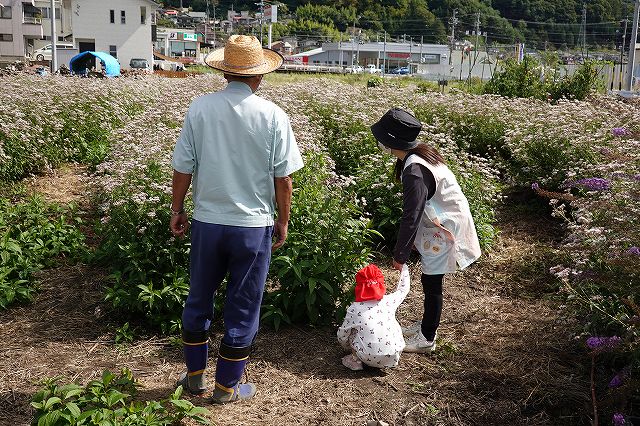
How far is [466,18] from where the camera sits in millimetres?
135625

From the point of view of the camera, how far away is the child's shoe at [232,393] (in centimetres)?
366

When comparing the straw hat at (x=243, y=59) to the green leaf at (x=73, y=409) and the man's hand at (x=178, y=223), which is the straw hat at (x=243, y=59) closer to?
the man's hand at (x=178, y=223)

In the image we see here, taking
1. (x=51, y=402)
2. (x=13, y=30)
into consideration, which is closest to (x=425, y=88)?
(x=51, y=402)

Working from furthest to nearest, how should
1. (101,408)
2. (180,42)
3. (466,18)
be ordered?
(466,18), (180,42), (101,408)

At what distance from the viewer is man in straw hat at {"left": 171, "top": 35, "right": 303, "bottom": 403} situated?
3.44 metres

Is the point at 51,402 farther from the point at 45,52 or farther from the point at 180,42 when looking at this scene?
the point at 180,42

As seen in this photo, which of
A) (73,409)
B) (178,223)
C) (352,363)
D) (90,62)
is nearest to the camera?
(73,409)

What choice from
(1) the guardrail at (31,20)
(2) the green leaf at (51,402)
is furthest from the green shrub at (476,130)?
(1) the guardrail at (31,20)

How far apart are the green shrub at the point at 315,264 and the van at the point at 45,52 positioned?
58.2 metres

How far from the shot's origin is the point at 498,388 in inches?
157

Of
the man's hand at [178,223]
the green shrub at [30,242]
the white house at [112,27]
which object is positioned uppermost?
the white house at [112,27]

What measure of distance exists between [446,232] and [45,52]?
210ft

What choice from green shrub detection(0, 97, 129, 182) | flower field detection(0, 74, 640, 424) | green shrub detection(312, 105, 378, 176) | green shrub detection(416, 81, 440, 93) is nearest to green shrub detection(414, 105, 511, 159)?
flower field detection(0, 74, 640, 424)

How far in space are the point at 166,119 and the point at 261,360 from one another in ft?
15.9
